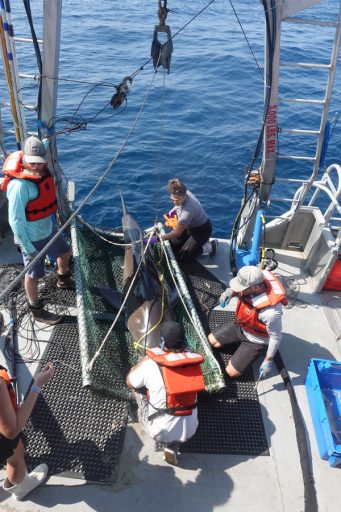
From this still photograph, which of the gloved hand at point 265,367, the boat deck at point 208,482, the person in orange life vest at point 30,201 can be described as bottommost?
the boat deck at point 208,482

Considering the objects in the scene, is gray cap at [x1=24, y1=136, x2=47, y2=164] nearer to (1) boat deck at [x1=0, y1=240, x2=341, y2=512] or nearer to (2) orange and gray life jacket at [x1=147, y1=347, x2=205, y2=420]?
(2) orange and gray life jacket at [x1=147, y1=347, x2=205, y2=420]

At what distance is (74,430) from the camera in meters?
4.03

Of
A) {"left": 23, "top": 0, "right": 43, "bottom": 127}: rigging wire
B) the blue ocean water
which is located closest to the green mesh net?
the blue ocean water

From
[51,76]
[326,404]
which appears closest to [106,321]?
[326,404]

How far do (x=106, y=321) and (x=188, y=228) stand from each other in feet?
6.52

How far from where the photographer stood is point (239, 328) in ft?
15.8

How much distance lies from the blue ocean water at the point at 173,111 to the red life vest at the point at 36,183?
104cm

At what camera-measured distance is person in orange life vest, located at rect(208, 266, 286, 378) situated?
14.1 ft

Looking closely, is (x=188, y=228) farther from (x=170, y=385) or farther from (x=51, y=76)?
(x=170, y=385)

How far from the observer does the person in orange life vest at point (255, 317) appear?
14.1ft

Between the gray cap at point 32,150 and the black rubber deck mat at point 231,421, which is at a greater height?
the gray cap at point 32,150

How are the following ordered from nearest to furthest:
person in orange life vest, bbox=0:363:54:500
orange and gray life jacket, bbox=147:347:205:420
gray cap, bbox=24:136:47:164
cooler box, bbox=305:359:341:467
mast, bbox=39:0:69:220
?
person in orange life vest, bbox=0:363:54:500
orange and gray life jacket, bbox=147:347:205:420
cooler box, bbox=305:359:341:467
gray cap, bbox=24:136:47:164
mast, bbox=39:0:69:220

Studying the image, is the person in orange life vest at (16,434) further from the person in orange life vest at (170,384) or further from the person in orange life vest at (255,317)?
the person in orange life vest at (255,317)

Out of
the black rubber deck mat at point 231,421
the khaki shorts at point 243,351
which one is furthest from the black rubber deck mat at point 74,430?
the khaki shorts at point 243,351
